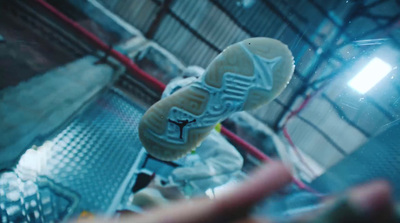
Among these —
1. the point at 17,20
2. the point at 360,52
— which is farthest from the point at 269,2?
the point at 17,20

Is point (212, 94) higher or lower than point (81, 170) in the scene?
higher

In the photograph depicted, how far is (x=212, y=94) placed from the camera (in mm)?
1253

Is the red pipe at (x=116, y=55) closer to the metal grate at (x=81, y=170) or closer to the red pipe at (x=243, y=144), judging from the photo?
the red pipe at (x=243, y=144)

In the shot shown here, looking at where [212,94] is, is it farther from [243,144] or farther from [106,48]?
[106,48]

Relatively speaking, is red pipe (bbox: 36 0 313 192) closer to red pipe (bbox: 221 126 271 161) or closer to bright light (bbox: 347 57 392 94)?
red pipe (bbox: 221 126 271 161)

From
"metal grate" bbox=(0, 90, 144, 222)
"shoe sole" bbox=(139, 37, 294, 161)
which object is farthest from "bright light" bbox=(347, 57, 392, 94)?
"metal grate" bbox=(0, 90, 144, 222)

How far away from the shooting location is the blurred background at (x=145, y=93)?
124cm

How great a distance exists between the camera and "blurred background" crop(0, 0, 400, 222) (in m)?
1.24

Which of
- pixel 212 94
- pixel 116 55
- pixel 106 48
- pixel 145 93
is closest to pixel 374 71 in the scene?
pixel 212 94

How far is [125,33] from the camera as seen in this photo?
3.48 meters

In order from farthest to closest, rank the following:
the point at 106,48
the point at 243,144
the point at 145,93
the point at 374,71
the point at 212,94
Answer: the point at 243,144 < the point at 145,93 < the point at 106,48 < the point at 374,71 < the point at 212,94

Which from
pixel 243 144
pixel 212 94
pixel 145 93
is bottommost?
pixel 145 93

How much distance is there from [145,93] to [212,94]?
206 centimetres

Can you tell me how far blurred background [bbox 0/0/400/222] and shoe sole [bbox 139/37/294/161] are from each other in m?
0.16
